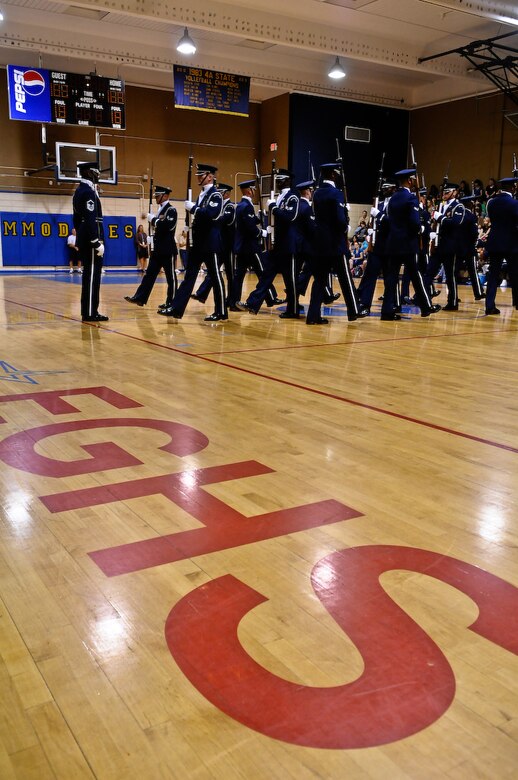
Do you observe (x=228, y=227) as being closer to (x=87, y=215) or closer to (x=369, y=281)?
(x=369, y=281)

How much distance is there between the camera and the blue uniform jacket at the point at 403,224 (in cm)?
848

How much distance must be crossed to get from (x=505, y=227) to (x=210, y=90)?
11.6 meters

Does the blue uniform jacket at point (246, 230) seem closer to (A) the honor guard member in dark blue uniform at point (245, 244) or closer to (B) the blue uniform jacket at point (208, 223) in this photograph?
(A) the honor guard member in dark blue uniform at point (245, 244)

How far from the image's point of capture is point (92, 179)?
7.85 m

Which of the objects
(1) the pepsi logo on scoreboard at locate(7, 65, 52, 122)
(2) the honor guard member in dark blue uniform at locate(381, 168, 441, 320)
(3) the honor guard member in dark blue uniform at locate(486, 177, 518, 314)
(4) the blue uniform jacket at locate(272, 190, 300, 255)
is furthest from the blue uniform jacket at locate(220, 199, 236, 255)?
(1) the pepsi logo on scoreboard at locate(7, 65, 52, 122)

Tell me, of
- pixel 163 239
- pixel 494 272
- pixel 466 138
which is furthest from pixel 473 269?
pixel 466 138

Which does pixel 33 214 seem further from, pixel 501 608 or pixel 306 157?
pixel 501 608

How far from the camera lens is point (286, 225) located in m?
8.55

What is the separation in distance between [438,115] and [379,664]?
75.6 feet

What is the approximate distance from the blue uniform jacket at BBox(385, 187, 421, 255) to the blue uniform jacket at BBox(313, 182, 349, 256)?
0.83 metres

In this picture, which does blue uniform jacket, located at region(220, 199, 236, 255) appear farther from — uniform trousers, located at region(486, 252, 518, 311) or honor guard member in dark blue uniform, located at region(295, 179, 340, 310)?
uniform trousers, located at region(486, 252, 518, 311)

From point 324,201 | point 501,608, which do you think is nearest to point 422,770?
point 501,608

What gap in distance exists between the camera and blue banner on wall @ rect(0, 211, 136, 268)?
1986 cm

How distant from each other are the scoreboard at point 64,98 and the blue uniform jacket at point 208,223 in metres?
10.9
